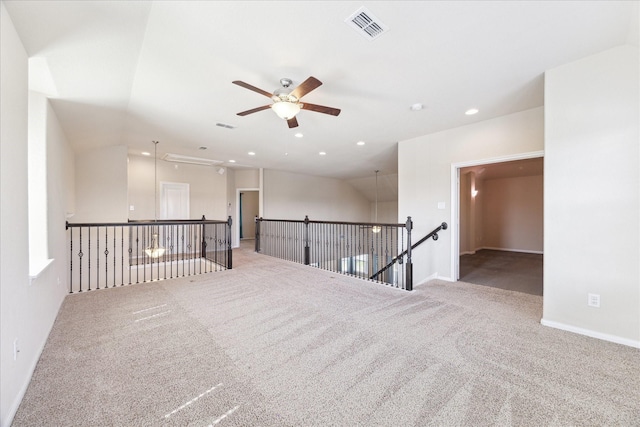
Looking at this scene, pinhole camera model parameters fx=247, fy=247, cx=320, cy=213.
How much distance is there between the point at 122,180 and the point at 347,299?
5.80 m

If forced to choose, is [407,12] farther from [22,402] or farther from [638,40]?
[22,402]

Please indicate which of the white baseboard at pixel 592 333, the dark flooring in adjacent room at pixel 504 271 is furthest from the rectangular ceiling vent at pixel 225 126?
the white baseboard at pixel 592 333

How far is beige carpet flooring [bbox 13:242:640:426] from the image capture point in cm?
150

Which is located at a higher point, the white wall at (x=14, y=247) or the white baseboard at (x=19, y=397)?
the white wall at (x=14, y=247)

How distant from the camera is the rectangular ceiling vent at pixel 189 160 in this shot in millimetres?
6645

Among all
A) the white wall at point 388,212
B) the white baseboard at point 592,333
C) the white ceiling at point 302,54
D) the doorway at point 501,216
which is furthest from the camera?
the white wall at point 388,212

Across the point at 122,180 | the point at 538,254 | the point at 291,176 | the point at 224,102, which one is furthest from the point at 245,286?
the point at 538,254

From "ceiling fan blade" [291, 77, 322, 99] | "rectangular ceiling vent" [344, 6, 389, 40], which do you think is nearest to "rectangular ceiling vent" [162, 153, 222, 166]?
"ceiling fan blade" [291, 77, 322, 99]

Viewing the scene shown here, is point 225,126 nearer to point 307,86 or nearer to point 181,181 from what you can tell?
point 307,86

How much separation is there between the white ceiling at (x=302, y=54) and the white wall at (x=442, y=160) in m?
0.27

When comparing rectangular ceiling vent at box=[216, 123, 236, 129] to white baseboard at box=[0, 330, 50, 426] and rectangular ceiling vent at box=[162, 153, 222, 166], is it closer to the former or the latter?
rectangular ceiling vent at box=[162, 153, 222, 166]

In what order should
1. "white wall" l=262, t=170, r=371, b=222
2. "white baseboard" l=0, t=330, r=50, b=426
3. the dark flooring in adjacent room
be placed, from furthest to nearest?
"white wall" l=262, t=170, r=371, b=222 < the dark flooring in adjacent room < "white baseboard" l=0, t=330, r=50, b=426

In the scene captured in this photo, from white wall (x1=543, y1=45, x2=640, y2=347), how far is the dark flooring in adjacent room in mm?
1373

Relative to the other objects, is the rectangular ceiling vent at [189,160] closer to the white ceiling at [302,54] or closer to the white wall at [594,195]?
the white ceiling at [302,54]
